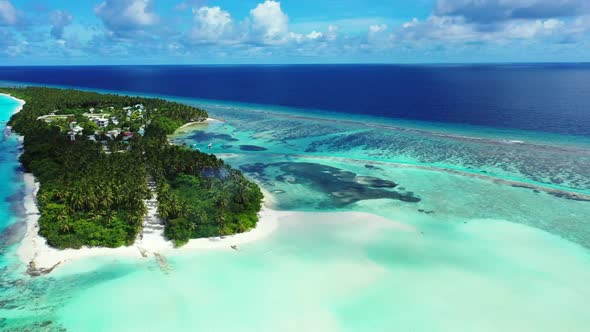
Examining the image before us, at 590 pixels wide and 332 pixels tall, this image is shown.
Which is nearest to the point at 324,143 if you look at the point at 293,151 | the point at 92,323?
the point at 293,151

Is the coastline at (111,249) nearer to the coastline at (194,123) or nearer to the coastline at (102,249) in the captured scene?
the coastline at (102,249)

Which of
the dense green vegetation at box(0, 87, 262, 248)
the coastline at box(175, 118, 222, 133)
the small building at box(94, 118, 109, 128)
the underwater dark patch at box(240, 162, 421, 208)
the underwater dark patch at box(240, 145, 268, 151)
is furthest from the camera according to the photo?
the coastline at box(175, 118, 222, 133)

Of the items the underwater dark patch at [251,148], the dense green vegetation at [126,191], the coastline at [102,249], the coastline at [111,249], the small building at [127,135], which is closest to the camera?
the coastline at [102,249]

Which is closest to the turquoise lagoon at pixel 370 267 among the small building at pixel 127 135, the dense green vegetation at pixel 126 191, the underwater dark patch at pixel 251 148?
the dense green vegetation at pixel 126 191

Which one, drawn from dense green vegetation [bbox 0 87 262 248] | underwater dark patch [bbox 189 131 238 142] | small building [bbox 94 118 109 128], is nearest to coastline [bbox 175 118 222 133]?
underwater dark patch [bbox 189 131 238 142]

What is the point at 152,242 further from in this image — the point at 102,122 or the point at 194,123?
the point at 194,123

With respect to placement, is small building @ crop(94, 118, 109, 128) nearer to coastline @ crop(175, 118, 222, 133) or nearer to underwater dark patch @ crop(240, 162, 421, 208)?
coastline @ crop(175, 118, 222, 133)

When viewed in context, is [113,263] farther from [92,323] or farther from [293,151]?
[293,151]
